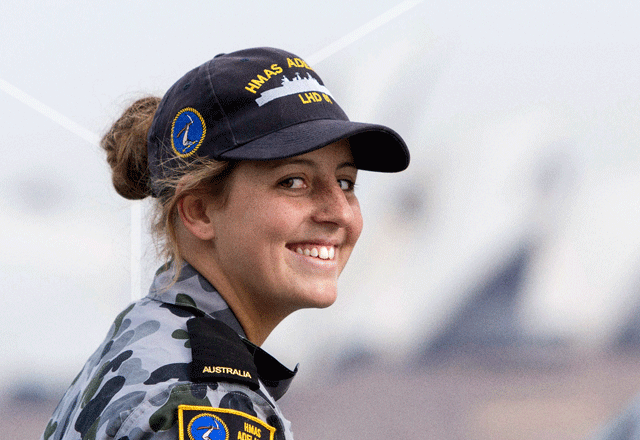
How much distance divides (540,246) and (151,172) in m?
1.29

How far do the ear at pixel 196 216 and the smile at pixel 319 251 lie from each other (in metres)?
0.15

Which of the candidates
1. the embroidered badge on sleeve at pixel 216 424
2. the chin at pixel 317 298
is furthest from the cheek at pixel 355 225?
the embroidered badge on sleeve at pixel 216 424

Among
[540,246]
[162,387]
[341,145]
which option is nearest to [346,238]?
[341,145]

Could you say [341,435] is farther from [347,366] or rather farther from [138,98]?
[138,98]

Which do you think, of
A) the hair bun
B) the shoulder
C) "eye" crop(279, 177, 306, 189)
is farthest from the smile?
the hair bun

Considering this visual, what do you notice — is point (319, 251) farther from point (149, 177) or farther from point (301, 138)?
point (149, 177)

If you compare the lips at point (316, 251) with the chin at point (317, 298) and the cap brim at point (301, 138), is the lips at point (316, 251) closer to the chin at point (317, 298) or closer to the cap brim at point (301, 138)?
the chin at point (317, 298)

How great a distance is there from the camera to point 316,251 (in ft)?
3.91

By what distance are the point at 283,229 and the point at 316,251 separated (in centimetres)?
8

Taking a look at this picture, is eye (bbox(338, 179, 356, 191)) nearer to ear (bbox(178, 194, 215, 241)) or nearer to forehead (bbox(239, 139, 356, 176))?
forehead (bbox(239, 139, 356, 176))

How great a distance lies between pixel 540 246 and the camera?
209cm

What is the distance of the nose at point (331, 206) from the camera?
1.18m

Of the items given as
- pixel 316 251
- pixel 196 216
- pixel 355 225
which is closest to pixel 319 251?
Result: pixel 316 251

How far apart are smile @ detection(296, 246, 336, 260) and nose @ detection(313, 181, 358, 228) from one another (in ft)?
0.16
